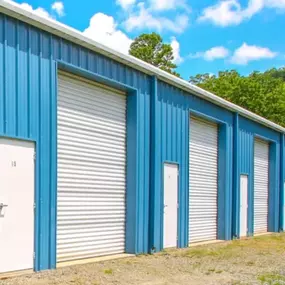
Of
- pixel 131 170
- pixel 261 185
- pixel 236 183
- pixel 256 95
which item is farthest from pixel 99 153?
pixel 256 95

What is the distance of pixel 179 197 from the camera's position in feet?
42.7

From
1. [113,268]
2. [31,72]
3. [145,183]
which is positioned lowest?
[113,268]

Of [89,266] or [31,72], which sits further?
[89,266]

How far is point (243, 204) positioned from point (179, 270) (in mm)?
8906

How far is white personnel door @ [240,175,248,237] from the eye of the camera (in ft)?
57.5

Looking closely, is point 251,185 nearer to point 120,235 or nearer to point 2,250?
point 120,235

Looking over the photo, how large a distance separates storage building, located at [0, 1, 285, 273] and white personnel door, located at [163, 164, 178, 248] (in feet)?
0.09

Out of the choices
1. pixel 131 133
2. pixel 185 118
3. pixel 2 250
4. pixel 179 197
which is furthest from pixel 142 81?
pixel 2 250

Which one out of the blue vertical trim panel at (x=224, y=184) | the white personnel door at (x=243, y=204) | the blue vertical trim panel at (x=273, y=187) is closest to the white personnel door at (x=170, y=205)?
the blue vertical trim panel at (x=224, y=184)

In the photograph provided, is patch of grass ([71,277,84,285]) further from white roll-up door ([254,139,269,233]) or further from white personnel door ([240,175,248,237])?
white roll-up door ([254,139,269,233])

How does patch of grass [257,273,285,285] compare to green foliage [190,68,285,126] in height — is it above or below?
below

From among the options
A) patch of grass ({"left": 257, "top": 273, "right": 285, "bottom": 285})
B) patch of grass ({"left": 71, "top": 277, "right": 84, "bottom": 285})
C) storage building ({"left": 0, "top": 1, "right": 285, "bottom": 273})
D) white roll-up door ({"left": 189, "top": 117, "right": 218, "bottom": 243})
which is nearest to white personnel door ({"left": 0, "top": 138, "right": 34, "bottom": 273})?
storage building ({"left": 0, "top": 1, "right": 285, "bottom": 273})

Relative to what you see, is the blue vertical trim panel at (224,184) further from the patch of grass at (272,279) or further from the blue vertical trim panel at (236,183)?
the patch of grass at (272,279)

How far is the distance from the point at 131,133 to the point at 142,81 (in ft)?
4.03
